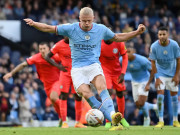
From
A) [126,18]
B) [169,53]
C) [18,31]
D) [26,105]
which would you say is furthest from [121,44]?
[126,18]

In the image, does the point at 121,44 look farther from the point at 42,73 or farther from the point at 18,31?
the point at 18,31

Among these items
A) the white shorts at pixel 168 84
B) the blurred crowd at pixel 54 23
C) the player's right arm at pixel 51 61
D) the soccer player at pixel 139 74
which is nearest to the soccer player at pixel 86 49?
the player's right arm at pixel 51 61

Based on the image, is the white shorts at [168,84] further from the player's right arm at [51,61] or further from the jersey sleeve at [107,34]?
the jersey sleeve at [107,34]

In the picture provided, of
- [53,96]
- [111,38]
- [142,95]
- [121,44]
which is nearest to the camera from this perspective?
[111,38]

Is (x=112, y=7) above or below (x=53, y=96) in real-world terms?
above

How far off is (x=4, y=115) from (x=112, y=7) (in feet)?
39.5

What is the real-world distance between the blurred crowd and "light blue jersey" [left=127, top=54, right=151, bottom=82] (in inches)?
112

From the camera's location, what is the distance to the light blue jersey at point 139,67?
1462cm

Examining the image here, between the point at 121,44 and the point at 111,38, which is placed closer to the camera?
the point at 111,38

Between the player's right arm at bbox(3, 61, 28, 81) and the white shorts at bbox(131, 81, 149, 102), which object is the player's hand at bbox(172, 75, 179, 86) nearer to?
the white shorts at bbox(131, 81, 149, 102)

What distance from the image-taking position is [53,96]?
13859mm

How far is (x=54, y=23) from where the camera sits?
22.4m

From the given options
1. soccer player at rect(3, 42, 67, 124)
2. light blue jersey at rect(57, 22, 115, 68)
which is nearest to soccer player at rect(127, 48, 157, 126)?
soccer player at rect(3, 42, 67, 124)

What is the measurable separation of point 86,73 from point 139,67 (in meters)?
5.20
